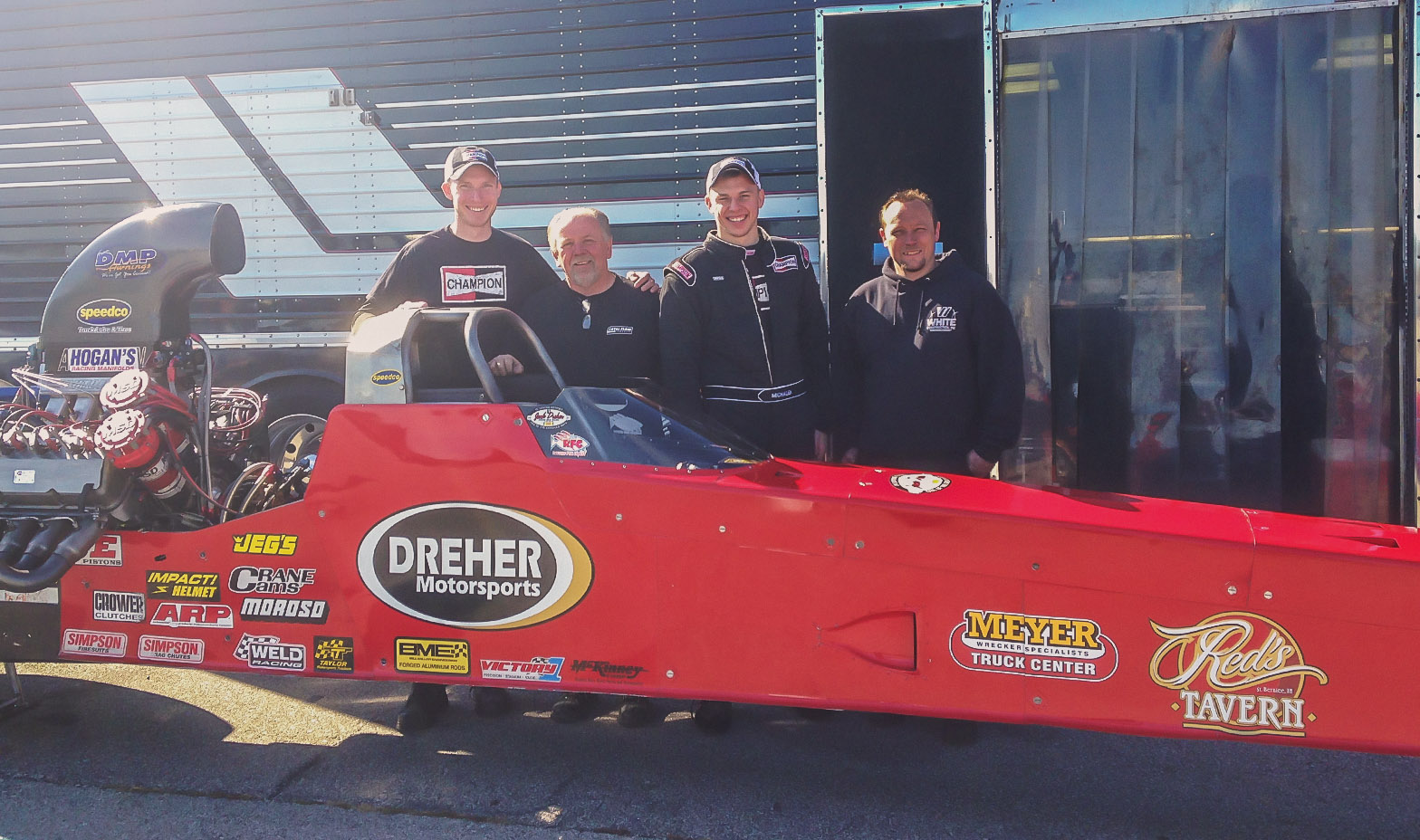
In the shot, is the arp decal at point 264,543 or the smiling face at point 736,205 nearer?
the arp decal at point 264,543

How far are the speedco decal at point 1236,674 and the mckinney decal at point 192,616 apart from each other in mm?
2518

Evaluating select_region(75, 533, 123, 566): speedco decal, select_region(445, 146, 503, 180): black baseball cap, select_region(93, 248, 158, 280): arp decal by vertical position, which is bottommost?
select_region(75, 533, 123, 566): speedco decal

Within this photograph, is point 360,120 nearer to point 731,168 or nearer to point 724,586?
point 731,168

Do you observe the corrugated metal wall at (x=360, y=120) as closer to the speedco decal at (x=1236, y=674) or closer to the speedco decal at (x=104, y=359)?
the speedco decal at (x=104, y=359)

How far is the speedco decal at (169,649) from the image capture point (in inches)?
116

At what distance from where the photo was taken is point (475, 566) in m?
2.75

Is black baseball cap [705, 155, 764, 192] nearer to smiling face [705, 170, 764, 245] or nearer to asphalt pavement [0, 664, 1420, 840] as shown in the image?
smiling face [705, 170, 764, 245]

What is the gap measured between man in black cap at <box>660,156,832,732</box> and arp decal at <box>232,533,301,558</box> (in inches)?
50.3

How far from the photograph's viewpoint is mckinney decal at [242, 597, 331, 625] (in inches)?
113

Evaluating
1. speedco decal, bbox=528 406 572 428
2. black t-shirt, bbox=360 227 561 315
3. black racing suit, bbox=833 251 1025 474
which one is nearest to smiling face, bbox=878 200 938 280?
black racing suit, bbox=833 251 1025 474

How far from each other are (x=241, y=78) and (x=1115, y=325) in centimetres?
432

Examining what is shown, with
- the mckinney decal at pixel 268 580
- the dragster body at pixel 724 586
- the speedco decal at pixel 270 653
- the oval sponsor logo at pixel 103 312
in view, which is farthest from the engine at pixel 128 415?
the speedco decal at pixel 270 653

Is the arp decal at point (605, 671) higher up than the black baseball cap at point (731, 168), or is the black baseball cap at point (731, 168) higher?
the black baseball cap at point (731, 168)

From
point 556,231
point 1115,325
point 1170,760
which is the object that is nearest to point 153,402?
point 556,231
